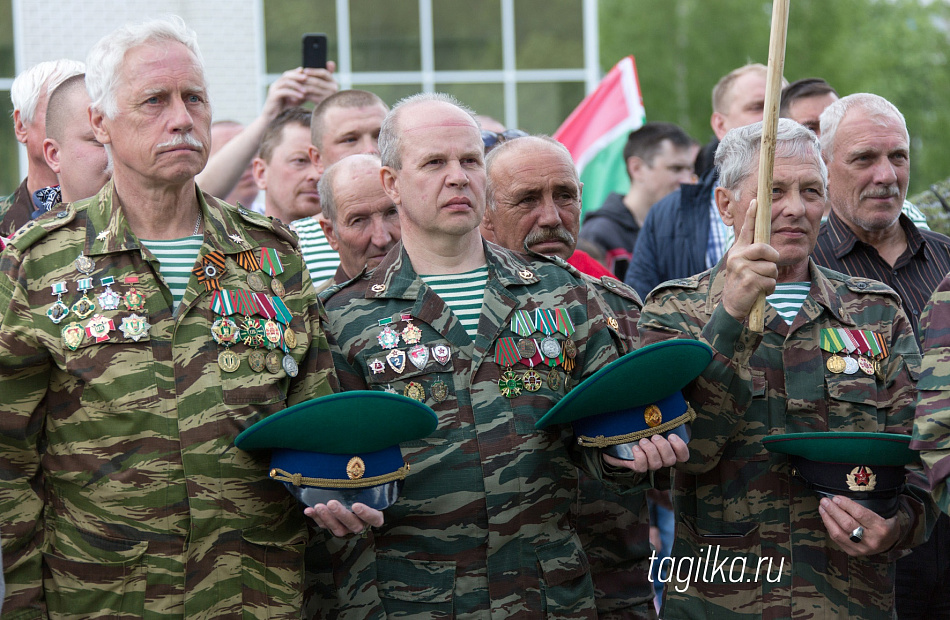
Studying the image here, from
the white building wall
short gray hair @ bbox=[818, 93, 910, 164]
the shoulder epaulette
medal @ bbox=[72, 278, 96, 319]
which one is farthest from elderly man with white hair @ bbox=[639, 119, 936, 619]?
the white building wall

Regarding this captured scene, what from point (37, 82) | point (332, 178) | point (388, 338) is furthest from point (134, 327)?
point (37, 82)

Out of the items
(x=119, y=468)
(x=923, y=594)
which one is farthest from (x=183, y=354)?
(x=923, y=594)

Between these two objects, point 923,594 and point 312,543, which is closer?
point 312,543

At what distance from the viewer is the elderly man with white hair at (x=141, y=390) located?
2820mm

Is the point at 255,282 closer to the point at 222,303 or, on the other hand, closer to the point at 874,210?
the point at 222,303

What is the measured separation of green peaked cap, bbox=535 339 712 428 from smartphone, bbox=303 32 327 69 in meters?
2.84

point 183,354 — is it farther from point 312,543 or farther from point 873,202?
point 873,202

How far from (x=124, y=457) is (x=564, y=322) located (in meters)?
1.32

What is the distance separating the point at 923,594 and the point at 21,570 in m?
3.05

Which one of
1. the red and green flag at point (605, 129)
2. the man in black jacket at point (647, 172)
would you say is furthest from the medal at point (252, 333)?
the red and green flag at point (605, 129)

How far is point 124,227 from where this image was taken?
117 inches

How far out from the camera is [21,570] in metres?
2.82

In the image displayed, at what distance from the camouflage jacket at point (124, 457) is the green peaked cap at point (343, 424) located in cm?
16

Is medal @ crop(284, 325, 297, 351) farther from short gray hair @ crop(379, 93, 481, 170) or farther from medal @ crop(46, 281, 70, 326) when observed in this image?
short gray hair @ crop(379, 93, 481, 170)
